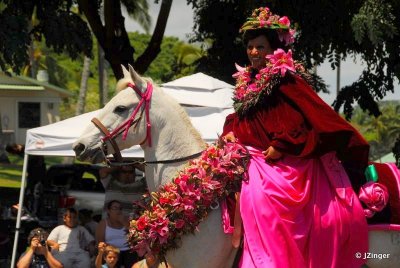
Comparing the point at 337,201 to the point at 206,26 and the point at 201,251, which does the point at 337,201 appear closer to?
the point at 201,251

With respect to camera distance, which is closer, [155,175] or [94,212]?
[155,175]

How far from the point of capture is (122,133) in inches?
237

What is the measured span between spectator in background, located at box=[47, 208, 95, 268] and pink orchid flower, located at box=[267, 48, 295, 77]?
16.8 feet

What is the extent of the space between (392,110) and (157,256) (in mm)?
66861

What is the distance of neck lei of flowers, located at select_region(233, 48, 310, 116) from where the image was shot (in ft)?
19.0

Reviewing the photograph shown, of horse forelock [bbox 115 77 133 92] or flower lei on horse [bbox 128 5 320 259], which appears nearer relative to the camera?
flower lei on horse [bbox 128 5 320 259]

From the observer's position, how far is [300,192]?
571 centimetres

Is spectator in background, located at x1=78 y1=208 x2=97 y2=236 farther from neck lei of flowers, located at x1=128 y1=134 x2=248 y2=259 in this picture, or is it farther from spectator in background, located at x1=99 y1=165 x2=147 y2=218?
neck lei of flowers, located at x1=128 y1=134 x2=248 y2=259

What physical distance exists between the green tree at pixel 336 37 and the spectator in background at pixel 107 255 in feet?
13.0

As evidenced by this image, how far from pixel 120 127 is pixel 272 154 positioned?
1.08 metres

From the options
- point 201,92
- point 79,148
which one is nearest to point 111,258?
point 201,92

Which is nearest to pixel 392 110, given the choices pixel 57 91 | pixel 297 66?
pixel 57 91

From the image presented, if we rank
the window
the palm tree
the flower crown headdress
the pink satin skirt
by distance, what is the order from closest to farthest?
the pink satin skirt < the flower crown headdress < the palm tree < the window

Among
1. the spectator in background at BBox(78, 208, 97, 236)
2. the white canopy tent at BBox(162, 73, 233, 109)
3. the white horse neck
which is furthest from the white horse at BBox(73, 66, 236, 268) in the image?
the spectator in background at BBox(78, 208, 97, 236)
